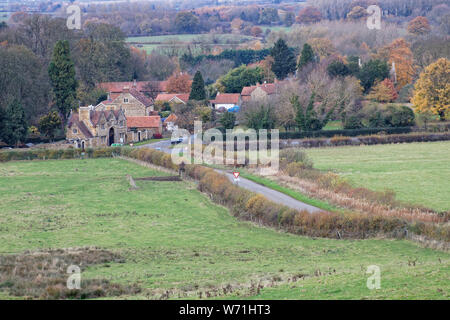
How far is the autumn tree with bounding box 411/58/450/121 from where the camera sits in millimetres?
65500

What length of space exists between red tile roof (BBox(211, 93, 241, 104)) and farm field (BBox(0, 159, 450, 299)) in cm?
4076

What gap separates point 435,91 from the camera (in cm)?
6612

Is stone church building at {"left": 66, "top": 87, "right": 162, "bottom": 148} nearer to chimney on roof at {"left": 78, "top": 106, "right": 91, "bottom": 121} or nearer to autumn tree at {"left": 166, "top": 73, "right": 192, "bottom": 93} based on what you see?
chimney on roof at {"left": 78, "top": 106, "right": 91, "bottom": 121}

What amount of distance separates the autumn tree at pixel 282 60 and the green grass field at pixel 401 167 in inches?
1390

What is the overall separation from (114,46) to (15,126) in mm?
33744

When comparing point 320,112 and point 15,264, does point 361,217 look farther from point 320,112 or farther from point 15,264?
point 320,112

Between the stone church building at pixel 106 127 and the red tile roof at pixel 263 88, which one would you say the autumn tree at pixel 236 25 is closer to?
the red tile roof at pixel 263 88

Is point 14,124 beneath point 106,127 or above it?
above

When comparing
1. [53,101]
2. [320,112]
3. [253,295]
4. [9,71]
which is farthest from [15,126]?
[253,295]

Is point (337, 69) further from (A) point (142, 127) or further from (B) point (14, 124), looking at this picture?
(B) point (14, 124)

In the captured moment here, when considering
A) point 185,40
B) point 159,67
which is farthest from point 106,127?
point 185,40

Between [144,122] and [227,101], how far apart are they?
15878mm

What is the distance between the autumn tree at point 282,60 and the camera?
90.3 metres

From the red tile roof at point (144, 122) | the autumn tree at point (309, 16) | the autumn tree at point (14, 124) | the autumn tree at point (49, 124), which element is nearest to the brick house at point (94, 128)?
the autumn tree at point (49, 124)
